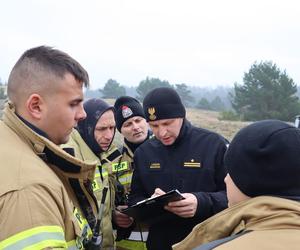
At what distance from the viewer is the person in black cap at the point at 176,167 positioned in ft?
9.70

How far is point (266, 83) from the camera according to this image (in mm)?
32719

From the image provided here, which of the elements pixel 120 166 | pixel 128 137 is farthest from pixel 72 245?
pixel 128 137

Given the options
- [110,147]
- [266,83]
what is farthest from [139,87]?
[110,147]

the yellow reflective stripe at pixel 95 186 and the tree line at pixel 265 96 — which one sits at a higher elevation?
the yellow reflective stripe at pixel 95 186

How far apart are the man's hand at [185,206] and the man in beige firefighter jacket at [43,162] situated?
73 cm

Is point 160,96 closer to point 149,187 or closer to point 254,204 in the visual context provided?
point 149,187

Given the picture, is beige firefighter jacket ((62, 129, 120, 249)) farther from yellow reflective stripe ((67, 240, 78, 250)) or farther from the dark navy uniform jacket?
yellow reflective stripe ((67, 240, 78, 250))

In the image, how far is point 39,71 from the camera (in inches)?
71.9

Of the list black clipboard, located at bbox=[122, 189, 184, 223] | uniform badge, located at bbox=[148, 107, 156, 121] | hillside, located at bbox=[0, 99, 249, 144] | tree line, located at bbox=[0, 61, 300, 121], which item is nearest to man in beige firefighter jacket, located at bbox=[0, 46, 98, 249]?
black clipboard, located at bbox=[122, 189, 184, 223]

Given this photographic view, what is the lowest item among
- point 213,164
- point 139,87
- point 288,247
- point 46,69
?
point 139,87

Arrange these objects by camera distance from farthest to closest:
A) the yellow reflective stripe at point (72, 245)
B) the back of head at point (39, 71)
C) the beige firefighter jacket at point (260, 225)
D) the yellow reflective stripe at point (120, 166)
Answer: the yellow reflective stripe at point (120, 166)
the back of head at point (39, 71)
the yellow reflective stripe at point (72, 245)
the beige firefighter jacket at point (260, 225)

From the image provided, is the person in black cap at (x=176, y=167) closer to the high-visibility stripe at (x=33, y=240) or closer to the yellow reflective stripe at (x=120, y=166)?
the yellow reflective stripe at (x=120, y=166)

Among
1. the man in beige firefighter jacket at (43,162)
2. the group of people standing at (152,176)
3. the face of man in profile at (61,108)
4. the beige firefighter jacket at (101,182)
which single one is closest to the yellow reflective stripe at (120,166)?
the beige firefighter jacket at (101,182)

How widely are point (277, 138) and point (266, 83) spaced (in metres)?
32.8
